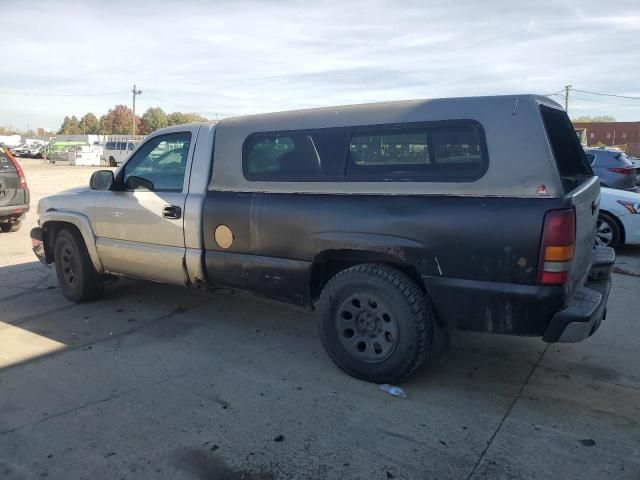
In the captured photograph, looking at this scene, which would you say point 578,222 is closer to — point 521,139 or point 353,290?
point 521,139

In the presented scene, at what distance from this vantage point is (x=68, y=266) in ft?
19.1

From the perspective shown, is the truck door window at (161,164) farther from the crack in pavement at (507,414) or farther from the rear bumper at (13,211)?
the rear bumper at (13,211)

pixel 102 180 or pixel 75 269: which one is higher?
pixel 102 180

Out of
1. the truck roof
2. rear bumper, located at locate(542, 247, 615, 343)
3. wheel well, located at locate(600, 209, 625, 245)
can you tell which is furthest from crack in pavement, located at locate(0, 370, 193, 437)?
wheel well, located at locate(600, 209, 625, 245)

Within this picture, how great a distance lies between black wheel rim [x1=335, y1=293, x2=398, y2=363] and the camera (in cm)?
368

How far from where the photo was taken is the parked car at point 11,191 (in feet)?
32.2

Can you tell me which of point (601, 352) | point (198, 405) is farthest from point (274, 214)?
point (601, 352)

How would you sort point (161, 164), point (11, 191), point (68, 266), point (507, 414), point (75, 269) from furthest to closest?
point (11, 191) < point (68, 266) < point (75, 269) < point (161, 164) < point (507, 414)

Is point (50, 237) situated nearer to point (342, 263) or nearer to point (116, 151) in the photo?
point (342, 263)

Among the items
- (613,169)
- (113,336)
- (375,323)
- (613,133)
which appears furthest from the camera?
(613,133)

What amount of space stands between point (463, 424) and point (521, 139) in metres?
1.78

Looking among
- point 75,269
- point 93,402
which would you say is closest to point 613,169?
point 75,269

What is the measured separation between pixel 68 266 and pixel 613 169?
36.2 feet

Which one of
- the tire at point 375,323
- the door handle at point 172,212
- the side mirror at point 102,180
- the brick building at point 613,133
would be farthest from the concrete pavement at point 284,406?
the brick building at point 613,133
